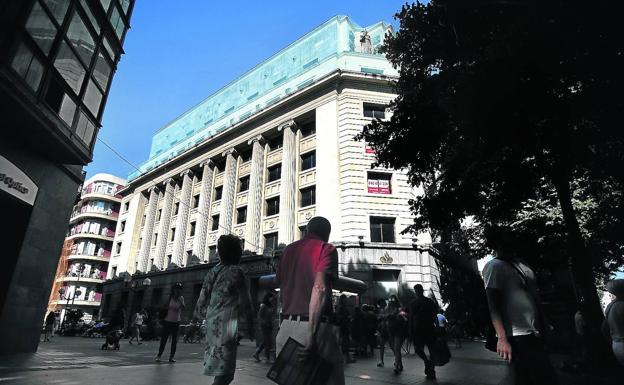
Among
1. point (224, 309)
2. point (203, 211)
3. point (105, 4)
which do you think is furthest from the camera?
point (203, 211)

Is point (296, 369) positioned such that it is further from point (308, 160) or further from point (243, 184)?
point (243, 184)

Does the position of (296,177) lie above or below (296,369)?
above

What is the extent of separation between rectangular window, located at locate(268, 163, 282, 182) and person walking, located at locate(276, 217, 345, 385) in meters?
24.5

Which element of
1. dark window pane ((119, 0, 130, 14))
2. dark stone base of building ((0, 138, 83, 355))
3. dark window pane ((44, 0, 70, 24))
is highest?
dark window pane ((119, 0, 130, 14))

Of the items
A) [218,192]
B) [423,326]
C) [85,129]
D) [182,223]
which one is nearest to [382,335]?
[423,326]

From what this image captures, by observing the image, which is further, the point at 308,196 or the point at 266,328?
the point at 308,196

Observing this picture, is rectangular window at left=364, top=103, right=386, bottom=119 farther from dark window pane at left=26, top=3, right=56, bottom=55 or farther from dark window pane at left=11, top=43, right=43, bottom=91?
dark window pane at left=11, top=43, right=43, bottom=91

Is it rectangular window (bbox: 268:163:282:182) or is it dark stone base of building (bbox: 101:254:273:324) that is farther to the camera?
rectangular window (bbox: 268:163:282:182)

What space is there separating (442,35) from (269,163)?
67.0 feet

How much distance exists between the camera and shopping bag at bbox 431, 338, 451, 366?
19.7ft

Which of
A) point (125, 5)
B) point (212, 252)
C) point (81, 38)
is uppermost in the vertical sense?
point (125, 5)

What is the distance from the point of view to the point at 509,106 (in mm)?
6770

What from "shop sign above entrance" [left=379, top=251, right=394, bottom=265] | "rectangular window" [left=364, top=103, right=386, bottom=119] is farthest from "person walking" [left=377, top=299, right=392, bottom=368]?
"rectangular window" [left=364, top=103, right=386, bottom=119]

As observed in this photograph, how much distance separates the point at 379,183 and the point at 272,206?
337 inches
